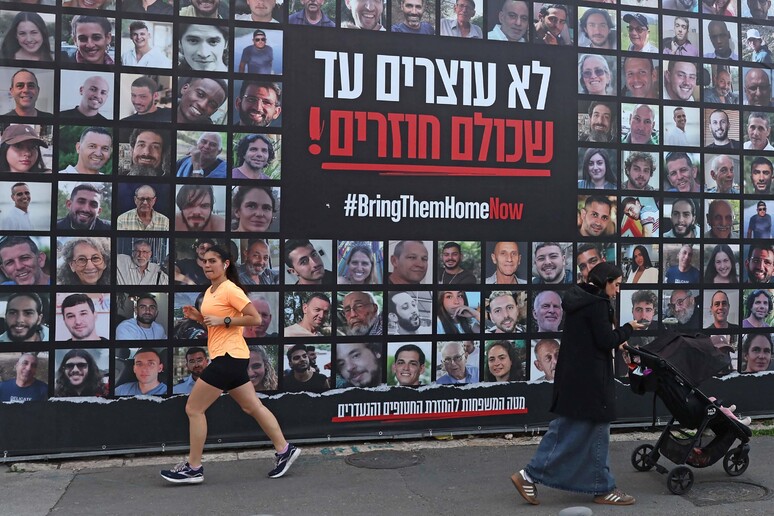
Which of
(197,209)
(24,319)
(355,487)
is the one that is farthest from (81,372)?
(355,487)

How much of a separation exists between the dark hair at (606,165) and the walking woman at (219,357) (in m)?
3.41

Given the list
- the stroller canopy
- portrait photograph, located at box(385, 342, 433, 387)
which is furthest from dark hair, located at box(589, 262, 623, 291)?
portrait photograph, located at box(385, 342, 433, 387)

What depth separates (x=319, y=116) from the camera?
7109 millimetres

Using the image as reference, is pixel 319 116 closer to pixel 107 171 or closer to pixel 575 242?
pixel 107 171

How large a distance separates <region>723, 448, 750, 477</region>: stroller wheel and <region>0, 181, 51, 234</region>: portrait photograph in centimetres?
556

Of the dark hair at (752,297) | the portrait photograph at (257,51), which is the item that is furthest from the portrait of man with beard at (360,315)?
the dark hair at (752,297)

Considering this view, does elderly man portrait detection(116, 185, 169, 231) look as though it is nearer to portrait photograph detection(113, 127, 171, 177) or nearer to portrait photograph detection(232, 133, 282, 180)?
portrait photograph detection(113, 127, 171, 177)

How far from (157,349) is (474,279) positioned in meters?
2.78

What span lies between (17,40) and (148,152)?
4.20 feet

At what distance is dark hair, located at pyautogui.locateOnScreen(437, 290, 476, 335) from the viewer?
7.41 meters

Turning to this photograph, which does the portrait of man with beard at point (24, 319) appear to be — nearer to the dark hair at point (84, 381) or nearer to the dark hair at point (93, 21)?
the dark hair at point (84, 381)

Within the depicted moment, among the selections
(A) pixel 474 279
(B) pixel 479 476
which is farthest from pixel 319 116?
(B) pixel 479 476

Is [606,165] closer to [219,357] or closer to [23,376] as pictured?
[219,357]

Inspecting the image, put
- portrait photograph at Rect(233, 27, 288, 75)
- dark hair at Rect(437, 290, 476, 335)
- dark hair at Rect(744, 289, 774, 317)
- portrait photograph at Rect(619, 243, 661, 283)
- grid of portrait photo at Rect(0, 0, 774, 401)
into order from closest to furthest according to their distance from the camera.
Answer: grid of portrait photo at Rect(0, 0, 774, 401) → portrait photograph at Rect(233, 27, 288, 75) → dark hair at Rect(437, 290, 476, 335) → portrait photograph at Rect(619, 243, 661, 283) → dark hair at Rect(744, 289, 774, 317)
